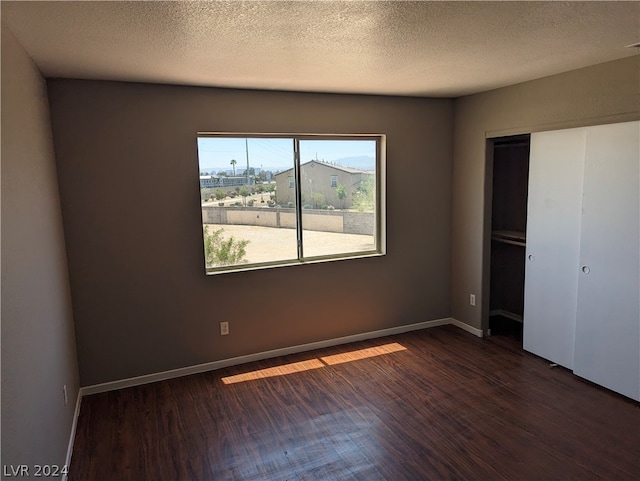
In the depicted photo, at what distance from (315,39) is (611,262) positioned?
2.63 metres

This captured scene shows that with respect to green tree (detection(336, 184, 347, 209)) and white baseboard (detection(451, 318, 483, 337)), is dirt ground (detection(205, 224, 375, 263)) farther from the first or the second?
white baseboard (detection(451, 318, 483, 337))

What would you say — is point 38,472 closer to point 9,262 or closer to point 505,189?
point 9,262

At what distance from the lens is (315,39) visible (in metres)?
2.28

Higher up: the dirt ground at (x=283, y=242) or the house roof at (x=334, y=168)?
the house roof at (x=334, y=168)

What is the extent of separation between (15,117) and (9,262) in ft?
2.45

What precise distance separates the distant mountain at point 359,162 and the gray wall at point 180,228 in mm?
181

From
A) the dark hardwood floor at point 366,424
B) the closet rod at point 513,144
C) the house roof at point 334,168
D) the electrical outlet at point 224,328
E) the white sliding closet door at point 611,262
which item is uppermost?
the closet rod at point 513,144

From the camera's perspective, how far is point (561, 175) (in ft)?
11.5

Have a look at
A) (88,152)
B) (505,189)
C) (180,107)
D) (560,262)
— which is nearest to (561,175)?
(560,262)

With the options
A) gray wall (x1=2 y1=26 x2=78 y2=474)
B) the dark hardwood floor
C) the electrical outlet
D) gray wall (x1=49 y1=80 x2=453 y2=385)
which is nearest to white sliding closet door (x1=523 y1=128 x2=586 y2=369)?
the dark hardwood floor

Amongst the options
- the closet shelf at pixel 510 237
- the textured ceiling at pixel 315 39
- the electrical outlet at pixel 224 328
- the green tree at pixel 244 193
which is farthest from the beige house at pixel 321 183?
the closet shelf at pixel 510 237

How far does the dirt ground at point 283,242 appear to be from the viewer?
152 inches

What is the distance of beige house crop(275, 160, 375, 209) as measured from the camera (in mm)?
3949

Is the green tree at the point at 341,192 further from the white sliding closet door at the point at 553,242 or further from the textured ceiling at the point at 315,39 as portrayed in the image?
the white sliding closet door at the point at 553,242
